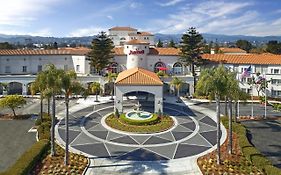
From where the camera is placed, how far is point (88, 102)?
179 ft

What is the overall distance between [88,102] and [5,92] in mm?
18444

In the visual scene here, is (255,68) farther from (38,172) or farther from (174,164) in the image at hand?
(38,172)

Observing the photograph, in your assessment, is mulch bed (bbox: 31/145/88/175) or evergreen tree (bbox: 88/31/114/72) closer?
mulch bed (bbox: 31/145/88/175)

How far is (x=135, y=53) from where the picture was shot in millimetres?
65812

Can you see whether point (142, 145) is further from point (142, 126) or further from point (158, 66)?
point (158, 66)

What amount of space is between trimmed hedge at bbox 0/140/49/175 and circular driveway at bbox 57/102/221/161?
321cm

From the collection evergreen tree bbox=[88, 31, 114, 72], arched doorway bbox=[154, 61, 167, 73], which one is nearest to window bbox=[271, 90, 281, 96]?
arched doorway bbox=[154, 61, 167, 73]

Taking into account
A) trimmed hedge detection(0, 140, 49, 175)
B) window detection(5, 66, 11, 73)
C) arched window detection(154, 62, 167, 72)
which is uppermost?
arched window detection(154, 62, 167, 72)

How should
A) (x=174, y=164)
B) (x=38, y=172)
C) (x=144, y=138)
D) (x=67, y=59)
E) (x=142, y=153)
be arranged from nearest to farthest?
(x=38, y=172) → (x=174, y=164) → (x=142, y=153) → (x=144, y=138) → (x=67, y=59)

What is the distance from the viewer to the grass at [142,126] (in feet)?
122

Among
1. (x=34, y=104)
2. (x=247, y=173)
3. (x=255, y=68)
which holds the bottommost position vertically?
(x=247, y=173)

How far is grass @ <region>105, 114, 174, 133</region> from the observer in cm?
3725

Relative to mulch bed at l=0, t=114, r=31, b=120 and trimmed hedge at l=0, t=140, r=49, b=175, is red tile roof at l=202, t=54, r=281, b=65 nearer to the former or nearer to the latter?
mulch bed at l=0, t=114, r=31, b=120

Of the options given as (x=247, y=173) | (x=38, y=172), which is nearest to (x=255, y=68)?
(x=247, y=173)
